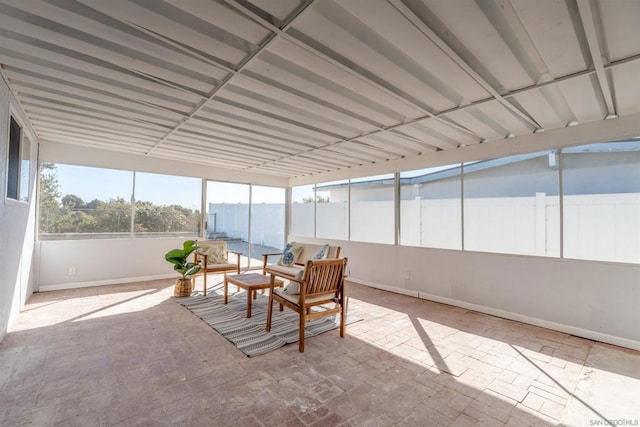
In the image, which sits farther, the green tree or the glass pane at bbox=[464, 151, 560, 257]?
the green tree

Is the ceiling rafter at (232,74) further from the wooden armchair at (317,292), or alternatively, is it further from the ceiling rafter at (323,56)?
the wooden armchair at (317,292)

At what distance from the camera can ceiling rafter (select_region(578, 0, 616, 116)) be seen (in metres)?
1.62

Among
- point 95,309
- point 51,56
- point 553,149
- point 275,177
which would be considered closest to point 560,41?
point 553,149

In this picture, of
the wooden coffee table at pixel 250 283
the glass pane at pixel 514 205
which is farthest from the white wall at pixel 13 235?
the glass pane at pixel 514 205

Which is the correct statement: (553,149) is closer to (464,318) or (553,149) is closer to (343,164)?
(464,318)

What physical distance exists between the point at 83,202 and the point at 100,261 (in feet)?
3.69

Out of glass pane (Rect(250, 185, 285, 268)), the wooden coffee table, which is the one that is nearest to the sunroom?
glass pane (Rect(250, 185, 285, 268))

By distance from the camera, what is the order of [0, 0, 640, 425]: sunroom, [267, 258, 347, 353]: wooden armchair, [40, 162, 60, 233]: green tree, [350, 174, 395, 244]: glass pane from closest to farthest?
[0, 0, 640, 425]: sunroom, [267, 258, 347, 353]: wooden armchair, [40, 162, 60, 233]: green tree, [350, 174, 395, 244]: glass pane

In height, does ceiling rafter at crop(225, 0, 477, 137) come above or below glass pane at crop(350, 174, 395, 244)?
above

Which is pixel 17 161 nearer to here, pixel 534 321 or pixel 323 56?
pixel 323 56

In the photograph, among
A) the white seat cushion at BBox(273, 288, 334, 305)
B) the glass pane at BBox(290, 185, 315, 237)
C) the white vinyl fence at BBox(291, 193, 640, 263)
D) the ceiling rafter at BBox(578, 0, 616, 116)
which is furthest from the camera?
the glass pane at BBox(290, 185, 315, 237)

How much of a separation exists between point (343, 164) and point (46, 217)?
5481mm

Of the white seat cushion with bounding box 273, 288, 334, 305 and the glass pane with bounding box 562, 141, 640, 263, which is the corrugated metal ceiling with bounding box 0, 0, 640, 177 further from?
the white seat cushion with bounding box 273, 288, 334, 305

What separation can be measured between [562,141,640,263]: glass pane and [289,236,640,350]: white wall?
0.62 feet
